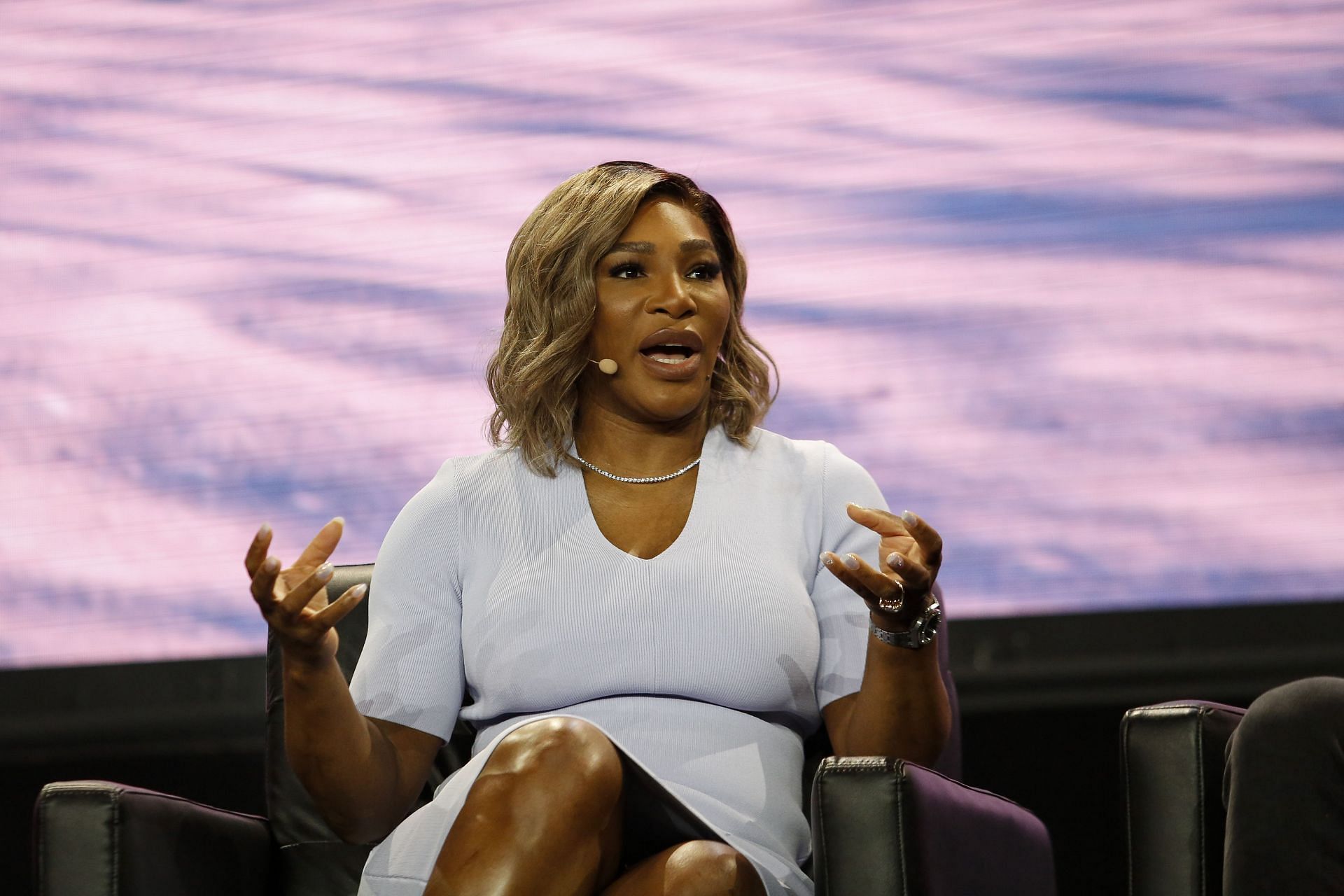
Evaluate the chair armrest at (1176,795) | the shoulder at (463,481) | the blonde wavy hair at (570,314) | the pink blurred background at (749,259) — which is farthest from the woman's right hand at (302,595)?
the pink blurred background at (749,259)

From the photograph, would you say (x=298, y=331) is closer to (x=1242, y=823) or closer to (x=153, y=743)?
(x=153, y=743)

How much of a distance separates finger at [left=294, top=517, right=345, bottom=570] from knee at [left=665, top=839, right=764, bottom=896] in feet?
1.54

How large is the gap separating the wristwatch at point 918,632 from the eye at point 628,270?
574mm

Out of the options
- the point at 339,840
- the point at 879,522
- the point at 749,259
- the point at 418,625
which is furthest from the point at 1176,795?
the point at 749,259

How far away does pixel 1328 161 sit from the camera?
233 centimetres

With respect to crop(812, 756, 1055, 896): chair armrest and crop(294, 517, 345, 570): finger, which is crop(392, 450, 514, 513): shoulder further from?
crop(812, 756, 1055, 896): chair armrest

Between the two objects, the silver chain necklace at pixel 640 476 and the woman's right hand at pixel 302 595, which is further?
the silver chain necklace at pixel 640 476

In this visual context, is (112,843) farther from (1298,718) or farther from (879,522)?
(1298,718)

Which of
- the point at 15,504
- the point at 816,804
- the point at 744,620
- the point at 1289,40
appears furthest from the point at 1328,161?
the point at 15,504

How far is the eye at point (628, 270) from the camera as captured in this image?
6.14 feet

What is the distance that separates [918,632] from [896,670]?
0.06m

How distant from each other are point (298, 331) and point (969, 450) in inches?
45.8

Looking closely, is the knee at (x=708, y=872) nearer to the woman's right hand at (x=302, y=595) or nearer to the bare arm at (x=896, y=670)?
the bare arm at (x=896, y=670)

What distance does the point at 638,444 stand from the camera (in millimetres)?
1910
